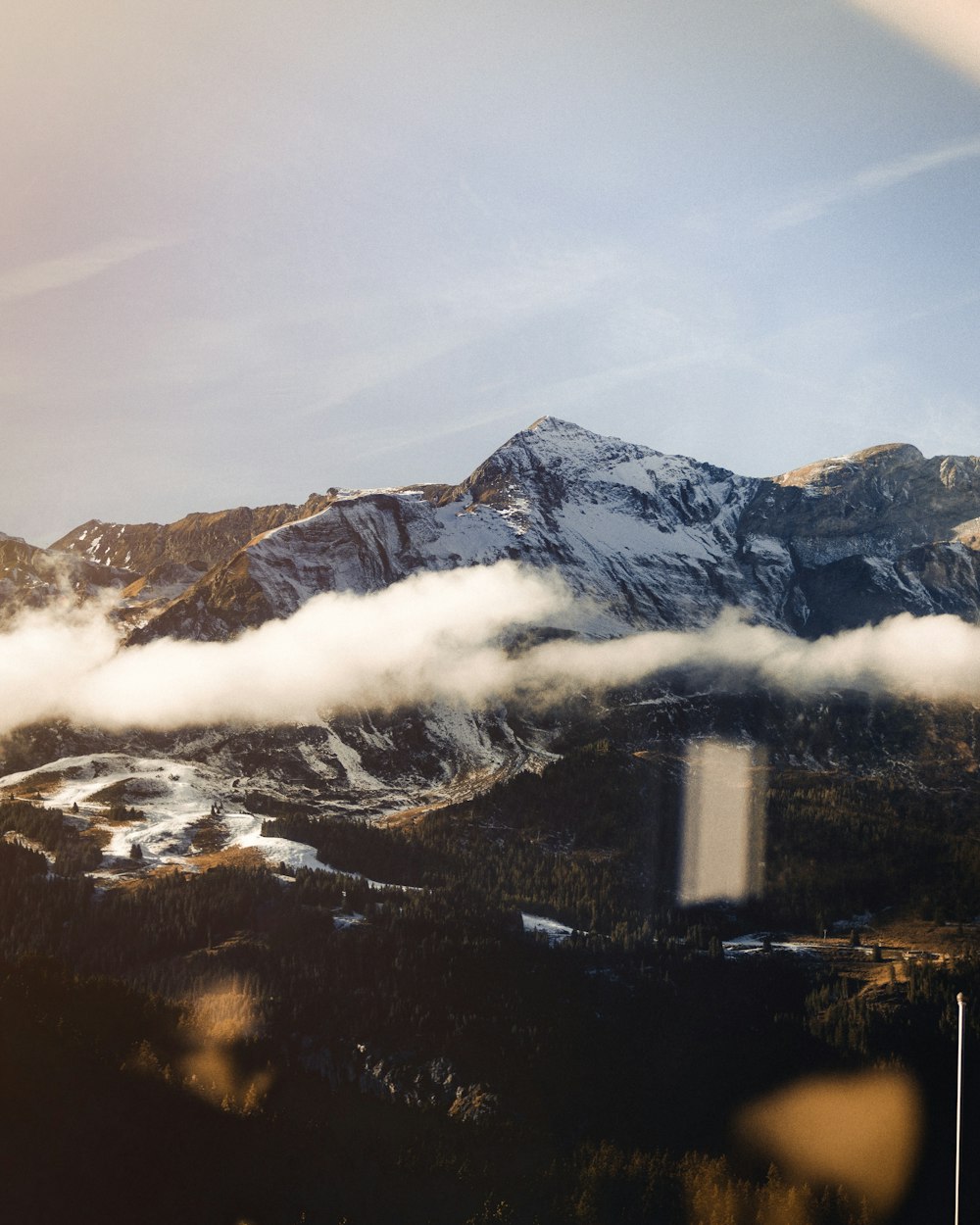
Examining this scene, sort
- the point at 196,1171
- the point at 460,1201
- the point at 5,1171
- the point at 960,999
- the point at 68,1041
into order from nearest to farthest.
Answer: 1. the point at 960,999
2. the point at 5,1171
3. the point at 196,1171
4. the point at 68,1041
5. the point at 460,1201

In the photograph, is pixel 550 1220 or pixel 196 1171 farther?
pixel 550 1220

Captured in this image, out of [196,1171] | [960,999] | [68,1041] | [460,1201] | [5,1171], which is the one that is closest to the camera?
[960,999]

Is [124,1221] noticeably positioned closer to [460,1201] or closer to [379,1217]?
[379,1217]

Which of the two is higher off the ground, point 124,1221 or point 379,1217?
point 124,1221

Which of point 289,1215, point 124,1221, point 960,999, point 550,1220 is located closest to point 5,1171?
point 124,1221

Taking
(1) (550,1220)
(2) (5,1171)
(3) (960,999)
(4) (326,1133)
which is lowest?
(1) (550,1220)

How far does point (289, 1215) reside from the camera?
17188cm

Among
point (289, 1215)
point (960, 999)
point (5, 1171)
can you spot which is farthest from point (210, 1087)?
point (960, 999)

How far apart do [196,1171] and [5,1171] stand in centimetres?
2920

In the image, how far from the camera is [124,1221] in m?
155

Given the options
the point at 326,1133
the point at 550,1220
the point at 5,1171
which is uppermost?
the point at 5,1171

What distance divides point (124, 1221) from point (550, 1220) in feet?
236

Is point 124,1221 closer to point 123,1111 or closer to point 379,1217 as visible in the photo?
point 123,1111

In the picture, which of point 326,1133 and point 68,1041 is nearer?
point 68,1041
